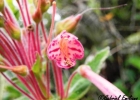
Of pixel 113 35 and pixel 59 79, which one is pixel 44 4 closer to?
pixel 59 79

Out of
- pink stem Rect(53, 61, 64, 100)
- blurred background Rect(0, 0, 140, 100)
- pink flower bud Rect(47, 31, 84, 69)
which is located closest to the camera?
pink flower bud Rect(47, 31, 84, 69)

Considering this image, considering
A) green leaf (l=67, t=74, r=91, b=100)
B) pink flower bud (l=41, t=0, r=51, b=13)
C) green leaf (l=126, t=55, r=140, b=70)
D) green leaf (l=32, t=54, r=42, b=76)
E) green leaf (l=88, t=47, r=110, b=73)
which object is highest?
pink flower bud (l=41, t=0, r=51, b=13)

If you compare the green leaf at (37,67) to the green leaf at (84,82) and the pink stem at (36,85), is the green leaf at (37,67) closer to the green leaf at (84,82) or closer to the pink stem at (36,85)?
the pink stem at (36,85)

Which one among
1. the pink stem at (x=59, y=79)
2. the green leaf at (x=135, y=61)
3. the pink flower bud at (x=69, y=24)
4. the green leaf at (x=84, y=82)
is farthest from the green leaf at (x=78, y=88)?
the green leaf at (x=135, y=61)

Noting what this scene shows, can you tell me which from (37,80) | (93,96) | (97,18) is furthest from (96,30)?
(37,80)

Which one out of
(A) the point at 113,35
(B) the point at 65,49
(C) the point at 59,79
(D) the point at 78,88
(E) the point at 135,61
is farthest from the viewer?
(A) the point at 113,35

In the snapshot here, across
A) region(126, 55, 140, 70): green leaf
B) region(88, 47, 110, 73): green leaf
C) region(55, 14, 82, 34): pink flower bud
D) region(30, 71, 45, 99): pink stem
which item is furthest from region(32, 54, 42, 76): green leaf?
region(126, 55, 140, 70): green leaf

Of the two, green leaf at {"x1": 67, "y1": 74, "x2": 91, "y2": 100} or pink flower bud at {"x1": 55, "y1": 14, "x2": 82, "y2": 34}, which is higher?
pink flower bud at {"x1": 55, "y1": 14, "x2": 82, "y2": 34}

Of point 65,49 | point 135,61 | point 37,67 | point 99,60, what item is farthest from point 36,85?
point 135,61

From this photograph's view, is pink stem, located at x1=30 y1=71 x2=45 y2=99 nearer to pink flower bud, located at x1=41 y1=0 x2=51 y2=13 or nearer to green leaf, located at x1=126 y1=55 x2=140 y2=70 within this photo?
pink flower bud, located at x1=41 y1=0 x2=51 y2=13
